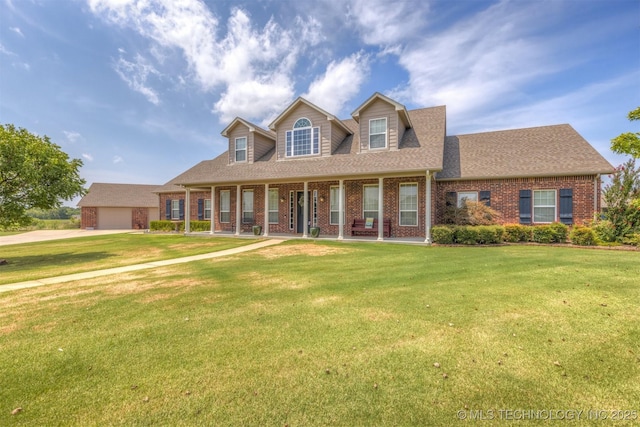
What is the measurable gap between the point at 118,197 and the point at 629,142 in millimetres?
41708

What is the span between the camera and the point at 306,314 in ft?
15.1

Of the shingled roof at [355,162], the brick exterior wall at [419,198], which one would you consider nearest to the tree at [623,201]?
the brick exterior wall at [419,198]

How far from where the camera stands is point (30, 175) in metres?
10.2

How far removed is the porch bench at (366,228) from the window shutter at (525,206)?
6549 mm

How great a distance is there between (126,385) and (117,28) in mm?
16764

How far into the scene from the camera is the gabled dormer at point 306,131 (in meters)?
16.3

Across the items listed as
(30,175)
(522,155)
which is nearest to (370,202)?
(522,155)

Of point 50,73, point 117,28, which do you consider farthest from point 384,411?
point 50,73

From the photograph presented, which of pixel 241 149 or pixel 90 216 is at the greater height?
pixel 241 149

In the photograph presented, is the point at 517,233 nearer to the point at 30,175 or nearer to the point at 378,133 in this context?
the point at 378,133

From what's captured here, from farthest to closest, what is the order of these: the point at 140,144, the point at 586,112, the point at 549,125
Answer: the point at 140,144 < the point at 549,125 < the point at 586,112

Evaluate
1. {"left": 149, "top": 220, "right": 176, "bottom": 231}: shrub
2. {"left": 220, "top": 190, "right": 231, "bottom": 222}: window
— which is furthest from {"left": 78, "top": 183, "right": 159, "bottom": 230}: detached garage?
{"left": 220, "top": 190, "right": 231, "bottom": 222}: window

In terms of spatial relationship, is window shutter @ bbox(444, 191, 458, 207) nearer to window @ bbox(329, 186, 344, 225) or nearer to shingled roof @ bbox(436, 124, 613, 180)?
shingled roof @ bbox(436, 124, 613, 180)

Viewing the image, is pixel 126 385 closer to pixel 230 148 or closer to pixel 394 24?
pixel 394 24
